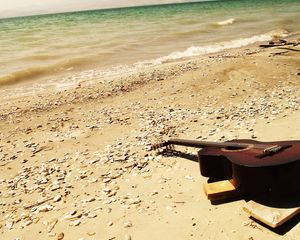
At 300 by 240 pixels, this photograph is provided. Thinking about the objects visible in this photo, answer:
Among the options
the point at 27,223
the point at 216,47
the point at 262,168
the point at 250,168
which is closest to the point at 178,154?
the point at 250,168

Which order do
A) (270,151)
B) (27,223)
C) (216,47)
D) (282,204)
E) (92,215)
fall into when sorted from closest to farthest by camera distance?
(282,204), (270,151), (92,215), (27,223), (216,47)

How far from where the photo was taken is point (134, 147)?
27.9 feet

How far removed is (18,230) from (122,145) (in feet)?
11.6

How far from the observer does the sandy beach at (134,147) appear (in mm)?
5418

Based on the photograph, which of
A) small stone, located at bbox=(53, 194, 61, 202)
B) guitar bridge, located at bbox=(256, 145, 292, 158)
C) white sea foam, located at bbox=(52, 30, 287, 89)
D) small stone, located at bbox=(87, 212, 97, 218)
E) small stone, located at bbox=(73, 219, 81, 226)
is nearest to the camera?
guitar bridge, located at bbox=(256, 145, 292, 158)

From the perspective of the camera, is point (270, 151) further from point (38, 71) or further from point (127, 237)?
point (38, 71)

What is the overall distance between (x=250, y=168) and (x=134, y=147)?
4.19 meters

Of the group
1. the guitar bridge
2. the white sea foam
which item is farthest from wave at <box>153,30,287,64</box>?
the guitar bridge

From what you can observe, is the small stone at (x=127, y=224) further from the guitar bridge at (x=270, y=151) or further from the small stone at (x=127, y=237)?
the guitar bridge at (x=270, y=151)

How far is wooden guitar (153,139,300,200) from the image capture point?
470 centimetres

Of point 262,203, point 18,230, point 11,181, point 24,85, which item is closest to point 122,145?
point 11,181

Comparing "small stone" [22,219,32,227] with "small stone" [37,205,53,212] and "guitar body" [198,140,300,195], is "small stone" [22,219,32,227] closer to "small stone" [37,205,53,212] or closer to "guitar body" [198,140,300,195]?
"small stone" [37,205,53,212]

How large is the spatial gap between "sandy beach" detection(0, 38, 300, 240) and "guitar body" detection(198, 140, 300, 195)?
492 mm

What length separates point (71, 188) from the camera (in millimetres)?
7051
